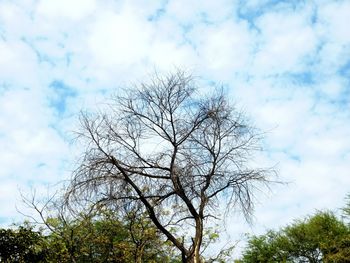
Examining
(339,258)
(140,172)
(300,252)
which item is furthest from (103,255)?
(300,252)

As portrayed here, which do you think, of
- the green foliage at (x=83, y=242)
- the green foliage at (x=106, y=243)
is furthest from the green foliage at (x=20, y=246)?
the green foliage at (x=106, y=243)

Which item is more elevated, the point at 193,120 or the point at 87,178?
the point at 193,120

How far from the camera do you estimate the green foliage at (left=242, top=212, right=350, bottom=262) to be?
85.7ft

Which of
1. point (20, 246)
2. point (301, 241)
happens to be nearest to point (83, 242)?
point (20, 246)

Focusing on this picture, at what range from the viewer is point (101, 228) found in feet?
49.0

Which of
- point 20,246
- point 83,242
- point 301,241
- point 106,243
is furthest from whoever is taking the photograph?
point 301,241

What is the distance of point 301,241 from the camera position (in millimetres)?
27656

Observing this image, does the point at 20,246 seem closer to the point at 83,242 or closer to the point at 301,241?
the point at 83,242

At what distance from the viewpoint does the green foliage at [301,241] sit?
85.7ft

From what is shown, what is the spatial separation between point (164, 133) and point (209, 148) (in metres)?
0.89

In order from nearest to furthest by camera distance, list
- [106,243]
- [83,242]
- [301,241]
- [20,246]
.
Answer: [20,246]
[83,242]
[106,243]
[301,241]

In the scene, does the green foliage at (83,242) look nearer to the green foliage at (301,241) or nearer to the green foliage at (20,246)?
the green foliage at (20,246)

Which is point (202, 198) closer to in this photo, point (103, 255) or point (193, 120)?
point (193, 120)

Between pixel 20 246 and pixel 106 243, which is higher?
pixel 106 243
